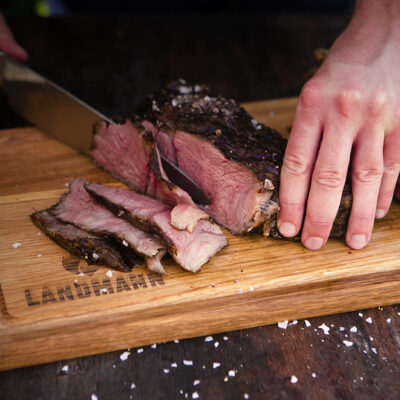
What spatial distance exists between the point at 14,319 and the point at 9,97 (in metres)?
2.23

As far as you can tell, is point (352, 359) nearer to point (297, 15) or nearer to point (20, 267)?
point (20, 267)

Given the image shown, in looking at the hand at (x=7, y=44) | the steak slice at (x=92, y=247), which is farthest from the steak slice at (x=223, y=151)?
the hand at (x=7, y=44)

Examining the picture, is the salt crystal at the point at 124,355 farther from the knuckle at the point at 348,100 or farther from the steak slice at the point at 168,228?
the knuckle at the point at 348,100

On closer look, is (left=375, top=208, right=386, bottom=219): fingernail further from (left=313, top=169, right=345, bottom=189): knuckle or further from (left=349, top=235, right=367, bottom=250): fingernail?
(left=313, top=169, right=345, bottom=189): knuckle

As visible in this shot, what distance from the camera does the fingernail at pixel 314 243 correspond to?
9.90 feet

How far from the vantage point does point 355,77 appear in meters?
2.87

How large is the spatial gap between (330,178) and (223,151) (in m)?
0.70

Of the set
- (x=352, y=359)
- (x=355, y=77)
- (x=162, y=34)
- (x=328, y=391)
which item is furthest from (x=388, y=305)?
(x=162, y=34)

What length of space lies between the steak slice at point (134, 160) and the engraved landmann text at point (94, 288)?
535mm

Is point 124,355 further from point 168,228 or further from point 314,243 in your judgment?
point 314,243

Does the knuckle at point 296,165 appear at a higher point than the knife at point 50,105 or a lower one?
higher

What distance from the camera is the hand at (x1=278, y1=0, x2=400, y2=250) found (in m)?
2.82

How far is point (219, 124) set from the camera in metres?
3.39

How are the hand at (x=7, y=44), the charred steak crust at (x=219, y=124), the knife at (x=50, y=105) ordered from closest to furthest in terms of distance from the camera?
the charred steak crust at (x=219, y=124) → the knife at (x=50, y=105) → the hand at (x=7, y=44)
